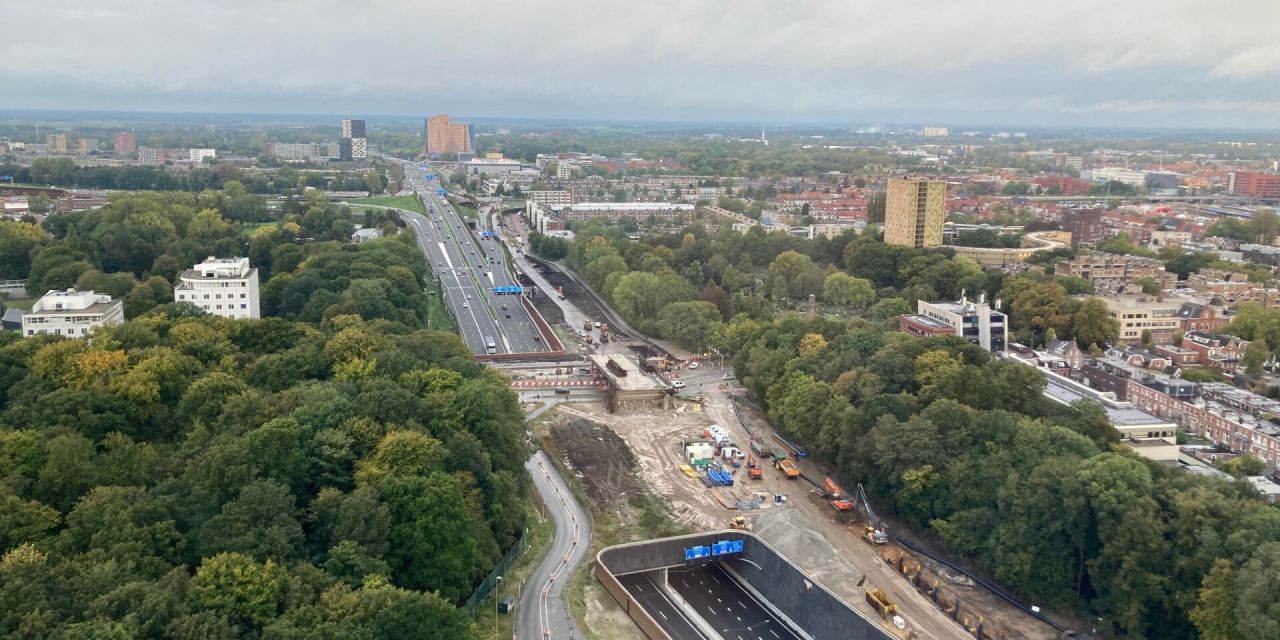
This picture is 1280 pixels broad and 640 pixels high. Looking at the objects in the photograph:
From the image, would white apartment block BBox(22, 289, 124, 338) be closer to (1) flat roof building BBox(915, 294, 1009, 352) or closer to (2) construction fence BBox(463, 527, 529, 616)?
(2) construction fence BBox(463, 527, 529, 616)

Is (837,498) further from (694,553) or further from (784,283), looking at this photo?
(784,283)

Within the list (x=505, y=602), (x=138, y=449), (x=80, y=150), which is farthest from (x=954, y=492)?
Answer: (x=80, y=150)

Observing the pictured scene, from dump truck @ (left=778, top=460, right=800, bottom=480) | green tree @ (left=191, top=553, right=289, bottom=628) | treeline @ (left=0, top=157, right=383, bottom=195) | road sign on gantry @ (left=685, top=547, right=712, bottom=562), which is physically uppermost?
treeline @ (left=0, top=157, right=383, bottom=195)

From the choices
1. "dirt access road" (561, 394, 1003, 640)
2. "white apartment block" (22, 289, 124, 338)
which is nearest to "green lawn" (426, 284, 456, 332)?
"dirt access road" (561, 394, 1003, 640)

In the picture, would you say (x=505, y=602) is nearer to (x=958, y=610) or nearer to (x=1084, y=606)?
(x=958, y=610)

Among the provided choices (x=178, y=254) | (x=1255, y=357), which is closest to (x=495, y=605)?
(x=1255, y=357)

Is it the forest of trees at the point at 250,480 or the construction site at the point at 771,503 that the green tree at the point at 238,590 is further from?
the construction site at the point at 771,503

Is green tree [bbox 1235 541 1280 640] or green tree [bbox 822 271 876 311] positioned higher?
green tree [bbox 822 271 876 311]
